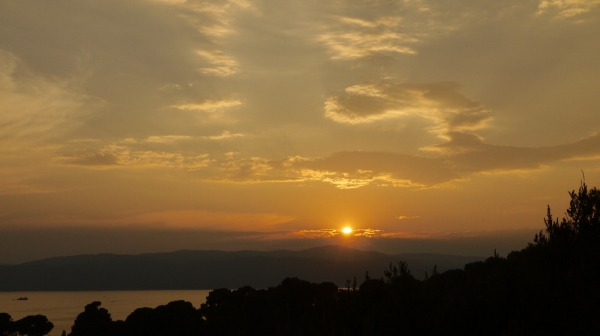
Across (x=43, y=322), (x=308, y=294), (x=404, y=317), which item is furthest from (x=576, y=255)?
(x=43, y=322)

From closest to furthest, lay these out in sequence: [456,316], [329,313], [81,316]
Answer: [456,316] < [329,313] < [81,316]

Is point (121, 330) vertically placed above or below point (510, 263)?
below

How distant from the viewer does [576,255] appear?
16.2 m

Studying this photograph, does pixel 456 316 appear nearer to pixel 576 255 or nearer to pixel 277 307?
pixel 576 255

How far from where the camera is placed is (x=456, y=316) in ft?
43.5

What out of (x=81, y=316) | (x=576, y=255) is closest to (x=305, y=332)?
(x=576, y=255)

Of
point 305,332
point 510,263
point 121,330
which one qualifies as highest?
point 510,263

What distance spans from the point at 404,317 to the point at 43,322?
172 ft

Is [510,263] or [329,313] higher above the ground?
[510,263]

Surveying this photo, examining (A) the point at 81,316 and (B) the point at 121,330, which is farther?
(A) the point at 81,316

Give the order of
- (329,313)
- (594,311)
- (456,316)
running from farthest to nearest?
(329,313) < (456,316) < (594,311)

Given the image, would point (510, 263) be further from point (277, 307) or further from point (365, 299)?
point (277, 307)

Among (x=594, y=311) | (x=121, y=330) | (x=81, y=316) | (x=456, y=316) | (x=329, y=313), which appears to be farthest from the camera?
(x=81, y=316)

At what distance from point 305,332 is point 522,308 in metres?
6.07
